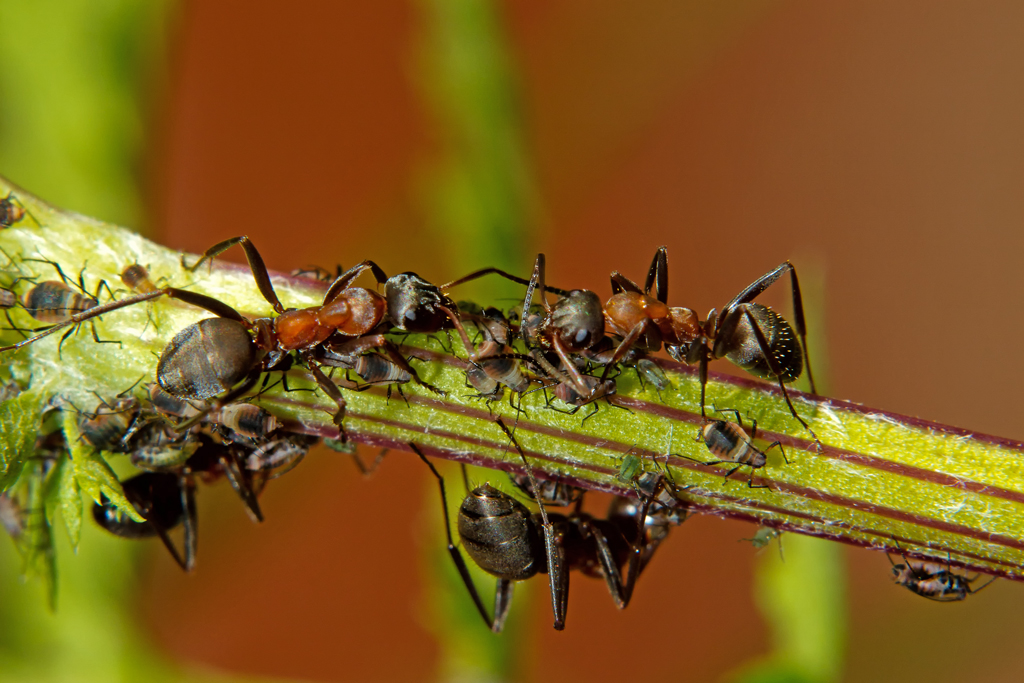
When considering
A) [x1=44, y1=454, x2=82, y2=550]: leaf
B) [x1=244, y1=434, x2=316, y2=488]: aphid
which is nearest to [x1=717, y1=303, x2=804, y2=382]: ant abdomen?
[x1=244, y1=434, x2=316, y2=488]: aphid

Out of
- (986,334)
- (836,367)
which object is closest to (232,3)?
(836,367)

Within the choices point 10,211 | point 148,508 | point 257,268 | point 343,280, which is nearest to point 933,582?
point 343,280

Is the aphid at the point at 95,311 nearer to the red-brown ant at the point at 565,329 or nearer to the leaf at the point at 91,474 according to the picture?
the leaf at the point at 91,474

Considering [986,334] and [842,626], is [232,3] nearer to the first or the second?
[842,626]

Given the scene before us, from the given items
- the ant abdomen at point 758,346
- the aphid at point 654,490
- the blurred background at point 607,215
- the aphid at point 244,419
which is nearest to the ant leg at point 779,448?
the aphid at point 654,490

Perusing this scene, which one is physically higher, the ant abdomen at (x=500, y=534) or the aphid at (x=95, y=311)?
the aphid at (x=95, y=311)

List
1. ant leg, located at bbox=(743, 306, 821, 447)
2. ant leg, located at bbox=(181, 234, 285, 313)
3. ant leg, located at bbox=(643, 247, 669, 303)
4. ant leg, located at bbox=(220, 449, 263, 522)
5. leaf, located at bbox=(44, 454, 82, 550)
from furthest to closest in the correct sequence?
ant leg, located at bbox=(643, 247, 669, 303) → ant leg, located at bbox=(220, 449, 263, 522) → ant leg, located at bbox=(181, 234, 285, 313) → ant leg, located at bbox=(743, 306, 821, 447) → leaf, located at bbox=(44, 454, 82, 550)

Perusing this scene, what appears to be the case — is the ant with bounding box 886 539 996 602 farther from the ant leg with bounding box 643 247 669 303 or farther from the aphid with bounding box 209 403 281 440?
the aphid with bounding box 209 403 281 440
